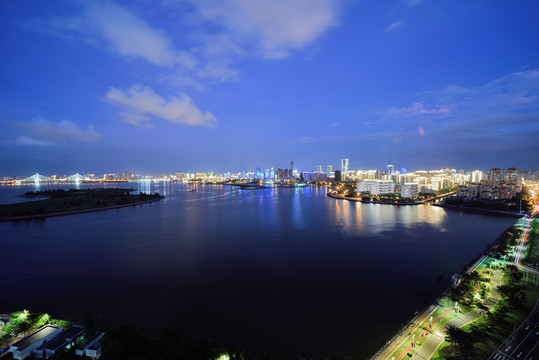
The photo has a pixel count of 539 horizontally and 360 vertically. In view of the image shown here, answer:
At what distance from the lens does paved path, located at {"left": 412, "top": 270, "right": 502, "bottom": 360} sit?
2.95 meters

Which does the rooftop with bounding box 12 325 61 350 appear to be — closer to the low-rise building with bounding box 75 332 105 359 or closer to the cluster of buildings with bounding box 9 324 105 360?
the cluster of buildings with bounding box 9 324 105 360

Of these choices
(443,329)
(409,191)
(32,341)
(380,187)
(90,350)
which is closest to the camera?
(90,350)

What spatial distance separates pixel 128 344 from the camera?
2867 millimetres

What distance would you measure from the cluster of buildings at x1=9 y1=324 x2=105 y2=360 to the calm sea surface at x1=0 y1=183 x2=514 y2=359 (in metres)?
0.82

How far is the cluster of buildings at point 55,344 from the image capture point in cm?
282

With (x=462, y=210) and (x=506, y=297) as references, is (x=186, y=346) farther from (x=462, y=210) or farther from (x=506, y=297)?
(x=462, y=210)

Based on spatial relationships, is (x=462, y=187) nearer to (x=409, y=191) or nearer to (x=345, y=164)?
(x=409, y=191)

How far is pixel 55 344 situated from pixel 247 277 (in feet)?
11.0

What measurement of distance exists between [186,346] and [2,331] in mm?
2575

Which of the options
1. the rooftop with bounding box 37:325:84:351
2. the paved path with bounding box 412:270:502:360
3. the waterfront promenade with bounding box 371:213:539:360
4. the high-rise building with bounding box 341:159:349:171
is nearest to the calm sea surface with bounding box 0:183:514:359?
the waterfront promenade with bounding box 371:213:539:360

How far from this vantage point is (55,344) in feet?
9.61

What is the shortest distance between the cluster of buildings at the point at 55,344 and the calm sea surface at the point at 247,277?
0.82 metres

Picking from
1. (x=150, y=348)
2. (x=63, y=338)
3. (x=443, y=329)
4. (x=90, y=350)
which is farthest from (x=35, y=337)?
(x=443, y=329)

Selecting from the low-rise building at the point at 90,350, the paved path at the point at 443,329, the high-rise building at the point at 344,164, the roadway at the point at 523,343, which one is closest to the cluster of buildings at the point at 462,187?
the paved path at the point at 443,329
